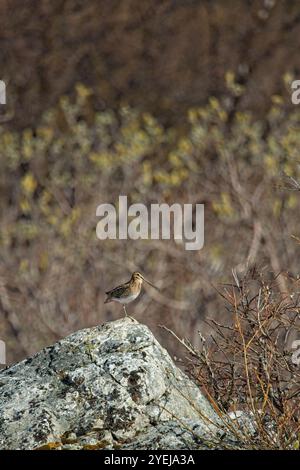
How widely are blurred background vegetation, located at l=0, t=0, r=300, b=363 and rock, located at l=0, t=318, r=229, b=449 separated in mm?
6715

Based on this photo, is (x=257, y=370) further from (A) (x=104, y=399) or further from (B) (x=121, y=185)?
(B) (x=121, y=185)

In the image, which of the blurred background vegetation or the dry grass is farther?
the blurred background vegetation

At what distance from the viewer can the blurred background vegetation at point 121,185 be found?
15109 millimetres

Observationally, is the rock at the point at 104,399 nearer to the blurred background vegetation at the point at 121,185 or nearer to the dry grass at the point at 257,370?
the dry grass at the point at 257,370

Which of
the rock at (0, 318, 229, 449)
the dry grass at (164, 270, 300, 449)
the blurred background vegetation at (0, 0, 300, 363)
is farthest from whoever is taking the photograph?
the blurred background vegetation at (0, 0, 300, 363)

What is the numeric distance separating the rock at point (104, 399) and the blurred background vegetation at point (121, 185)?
6715 mm

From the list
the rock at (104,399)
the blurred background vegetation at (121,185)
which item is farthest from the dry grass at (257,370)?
the blurred background vegetation at (121,185)

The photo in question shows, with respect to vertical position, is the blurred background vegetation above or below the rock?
above

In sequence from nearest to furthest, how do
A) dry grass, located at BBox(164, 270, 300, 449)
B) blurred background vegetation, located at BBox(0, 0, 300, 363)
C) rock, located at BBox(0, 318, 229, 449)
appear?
1. rock, located at BBox(0, 318, 229, 449)
2. dry grass, located at BBox(164, 270, 300, 449)
3. blurred background vegetation, located at BBox(0, 0, 300, 363)

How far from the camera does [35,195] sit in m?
17.3

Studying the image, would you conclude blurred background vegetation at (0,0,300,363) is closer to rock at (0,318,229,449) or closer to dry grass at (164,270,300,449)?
dry grass at (164,270,300,449)

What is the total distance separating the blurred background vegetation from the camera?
49.6ft

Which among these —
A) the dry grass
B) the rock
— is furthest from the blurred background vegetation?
the rock

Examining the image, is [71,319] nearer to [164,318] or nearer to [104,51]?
[164,318]
